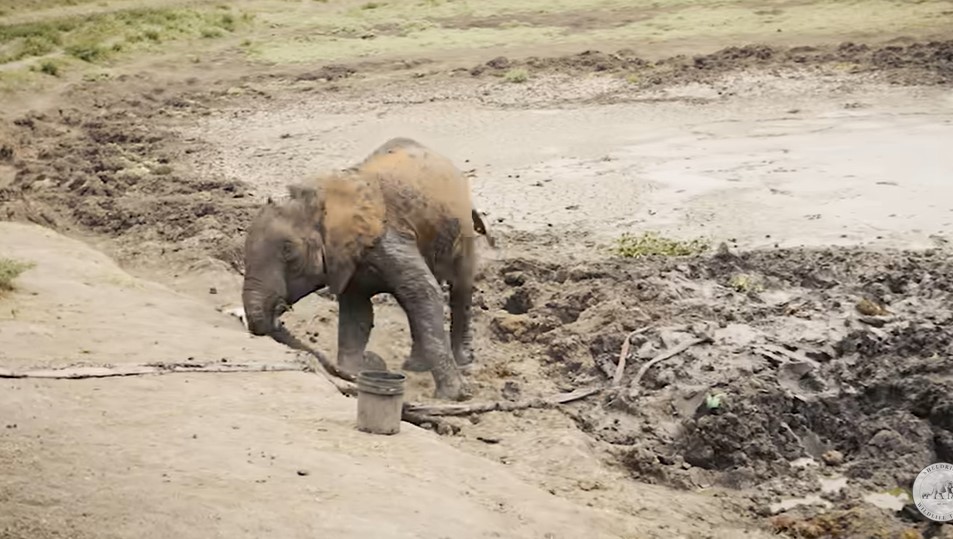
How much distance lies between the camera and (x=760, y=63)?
2502 cm

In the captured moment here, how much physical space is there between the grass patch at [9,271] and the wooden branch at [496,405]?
13.5 feet

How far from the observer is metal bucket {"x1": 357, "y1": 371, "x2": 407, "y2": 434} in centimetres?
862

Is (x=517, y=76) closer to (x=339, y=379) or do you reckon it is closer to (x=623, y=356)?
(x=623, y=356)

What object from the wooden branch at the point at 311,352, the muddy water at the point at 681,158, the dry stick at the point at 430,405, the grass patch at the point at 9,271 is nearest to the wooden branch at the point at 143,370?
the dry stick at the point at 430,405

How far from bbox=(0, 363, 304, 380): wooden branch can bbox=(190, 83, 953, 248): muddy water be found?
571 centimetres

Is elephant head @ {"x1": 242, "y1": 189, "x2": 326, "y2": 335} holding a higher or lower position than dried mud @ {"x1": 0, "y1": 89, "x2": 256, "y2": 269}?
higher

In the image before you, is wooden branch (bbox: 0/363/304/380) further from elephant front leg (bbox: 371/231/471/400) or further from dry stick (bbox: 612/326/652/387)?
dry stick (bbox: 612/326/652/387)

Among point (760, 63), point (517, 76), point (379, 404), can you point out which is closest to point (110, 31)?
point (517, 76)

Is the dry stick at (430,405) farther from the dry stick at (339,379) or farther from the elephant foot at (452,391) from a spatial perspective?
the elephant foot at (452,391)

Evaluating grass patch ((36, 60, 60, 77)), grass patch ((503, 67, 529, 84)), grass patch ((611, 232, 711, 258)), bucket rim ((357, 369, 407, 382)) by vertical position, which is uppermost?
bucket rim ((357, 369, 407, 382))

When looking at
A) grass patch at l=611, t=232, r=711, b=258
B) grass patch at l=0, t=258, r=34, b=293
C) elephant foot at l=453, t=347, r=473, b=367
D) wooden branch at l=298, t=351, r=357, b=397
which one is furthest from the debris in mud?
grass patch at l=0, t=258, r=34, b=293

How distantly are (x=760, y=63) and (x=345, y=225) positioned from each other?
630 inches

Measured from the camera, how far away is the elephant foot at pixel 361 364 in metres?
11.1

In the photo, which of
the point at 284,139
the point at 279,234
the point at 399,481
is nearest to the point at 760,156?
the point at 284,139
